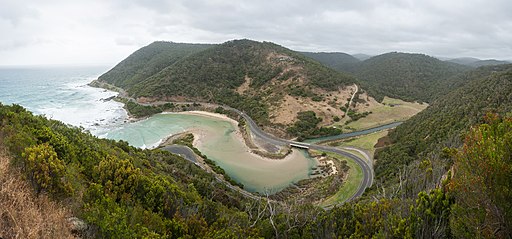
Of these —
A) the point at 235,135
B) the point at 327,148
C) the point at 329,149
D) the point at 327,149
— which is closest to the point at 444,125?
the point at 329,149

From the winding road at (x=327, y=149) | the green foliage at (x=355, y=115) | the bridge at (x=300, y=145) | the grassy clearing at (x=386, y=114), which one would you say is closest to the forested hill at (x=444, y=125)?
the winding road at (x=327, y=149)

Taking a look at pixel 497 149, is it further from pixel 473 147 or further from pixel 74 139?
pixel 74 139

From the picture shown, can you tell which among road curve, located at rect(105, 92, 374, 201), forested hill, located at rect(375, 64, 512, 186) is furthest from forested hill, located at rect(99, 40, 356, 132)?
forested hill, located at rect(375, 64, 512, 186)

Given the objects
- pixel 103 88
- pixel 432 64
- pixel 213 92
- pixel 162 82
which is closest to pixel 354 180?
pixel 213 92

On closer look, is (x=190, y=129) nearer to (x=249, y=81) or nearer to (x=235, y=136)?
(x=235, y=136)

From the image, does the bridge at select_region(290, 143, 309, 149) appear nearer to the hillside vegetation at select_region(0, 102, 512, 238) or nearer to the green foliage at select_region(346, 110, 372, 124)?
the green foliage at select_region(346, 110, 372, 124)

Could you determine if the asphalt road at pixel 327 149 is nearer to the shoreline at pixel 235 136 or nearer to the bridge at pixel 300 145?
the bridge at pixel 300 145
